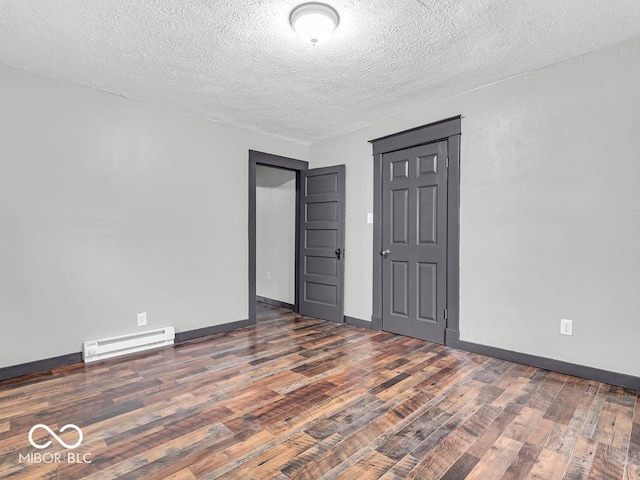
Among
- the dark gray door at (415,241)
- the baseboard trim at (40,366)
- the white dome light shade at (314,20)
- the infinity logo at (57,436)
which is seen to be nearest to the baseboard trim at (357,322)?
the dark gray door at (415,241)

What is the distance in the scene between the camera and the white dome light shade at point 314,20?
2.06 m

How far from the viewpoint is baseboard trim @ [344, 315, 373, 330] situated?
4230 millimetres

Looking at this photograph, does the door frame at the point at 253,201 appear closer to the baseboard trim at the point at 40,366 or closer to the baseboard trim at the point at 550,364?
the baseboard trim at the point at 40,366

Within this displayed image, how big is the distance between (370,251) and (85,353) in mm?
3109

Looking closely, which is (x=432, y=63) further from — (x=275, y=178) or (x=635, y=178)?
(x=275, y=178)

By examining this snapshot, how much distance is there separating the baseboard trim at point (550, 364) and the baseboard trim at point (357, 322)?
3.36ft

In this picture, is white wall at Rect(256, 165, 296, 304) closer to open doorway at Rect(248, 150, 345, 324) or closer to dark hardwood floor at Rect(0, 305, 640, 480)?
open doorway at Rect(248, 150, 345, 324)

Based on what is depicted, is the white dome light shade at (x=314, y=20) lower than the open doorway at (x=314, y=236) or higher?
higher

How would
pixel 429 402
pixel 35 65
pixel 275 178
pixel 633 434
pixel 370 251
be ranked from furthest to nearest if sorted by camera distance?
pixel 275 178 < pixel 370 251 < pixel 35 65 < pixel 429 402 < pixel 633 434

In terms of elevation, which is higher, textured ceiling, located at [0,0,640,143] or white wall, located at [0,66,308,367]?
textured ceiling, located at [0,0,640,143]

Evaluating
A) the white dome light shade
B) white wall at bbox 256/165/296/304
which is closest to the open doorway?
white wall at bbox 256/165/296/304

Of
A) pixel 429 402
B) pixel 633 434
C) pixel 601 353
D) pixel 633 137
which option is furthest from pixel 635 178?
pixel 429 402

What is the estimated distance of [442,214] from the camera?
352cm

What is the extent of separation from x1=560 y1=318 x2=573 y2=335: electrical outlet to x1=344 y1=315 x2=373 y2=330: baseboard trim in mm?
1982
